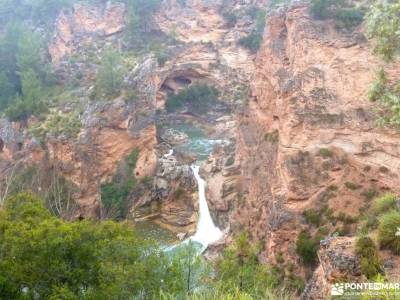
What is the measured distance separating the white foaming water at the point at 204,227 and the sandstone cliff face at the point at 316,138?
24.8 feet

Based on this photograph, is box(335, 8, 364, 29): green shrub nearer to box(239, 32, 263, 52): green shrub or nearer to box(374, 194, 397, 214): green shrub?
box(374, 194, 397, 214): green shrub

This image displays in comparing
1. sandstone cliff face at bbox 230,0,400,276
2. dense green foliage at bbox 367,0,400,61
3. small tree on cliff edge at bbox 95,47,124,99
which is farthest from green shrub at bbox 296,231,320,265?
small tree on cliff edge at bbox 95,47,124,99

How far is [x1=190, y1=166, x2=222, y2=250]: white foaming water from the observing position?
35.8 m

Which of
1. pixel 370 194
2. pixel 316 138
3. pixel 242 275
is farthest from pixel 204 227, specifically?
pixel 242 275

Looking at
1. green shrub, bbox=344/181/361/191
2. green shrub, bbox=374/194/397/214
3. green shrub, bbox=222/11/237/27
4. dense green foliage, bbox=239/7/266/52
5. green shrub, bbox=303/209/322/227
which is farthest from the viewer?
green shrub, bbox=222/11/237/27

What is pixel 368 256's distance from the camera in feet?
40.9

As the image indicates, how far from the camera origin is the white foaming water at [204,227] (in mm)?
35750

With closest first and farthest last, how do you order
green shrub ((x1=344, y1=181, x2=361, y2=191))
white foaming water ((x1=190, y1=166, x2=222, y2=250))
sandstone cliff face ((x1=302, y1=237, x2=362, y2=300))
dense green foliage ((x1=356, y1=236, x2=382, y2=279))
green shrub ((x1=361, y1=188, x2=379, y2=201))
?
dense green foliage ((x1=356, y1=236, x2=382, y2=279)) → sandstone cliff face ((x1=302, y1=237, x2=362, y2=300)) → green shrub ((x1=361, y1=188, x2=379, y2=201)) → green shrub ((x1=344, y1=181, x2=361, y2=191)) → white foaming water ((x1=190, y1=166, x2=222, y2=250))

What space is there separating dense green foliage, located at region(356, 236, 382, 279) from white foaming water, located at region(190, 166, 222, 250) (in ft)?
70.8

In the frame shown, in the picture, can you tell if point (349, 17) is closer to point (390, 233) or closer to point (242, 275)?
point (390, 233)

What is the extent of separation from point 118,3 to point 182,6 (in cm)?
1013

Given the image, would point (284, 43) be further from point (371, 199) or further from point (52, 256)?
point (52, 256)

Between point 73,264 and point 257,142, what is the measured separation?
18.3 m

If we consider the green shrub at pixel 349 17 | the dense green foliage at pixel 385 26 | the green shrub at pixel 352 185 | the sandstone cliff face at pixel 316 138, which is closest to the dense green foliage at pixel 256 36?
the sandstone cliff face at pixel 316 138
